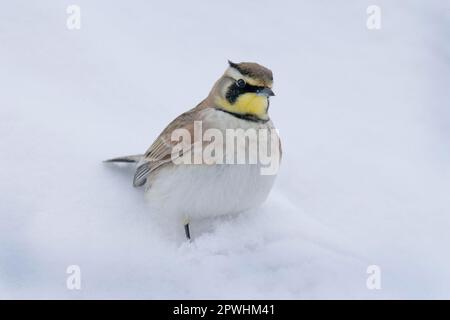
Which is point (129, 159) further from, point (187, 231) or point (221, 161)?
point (221, 161)

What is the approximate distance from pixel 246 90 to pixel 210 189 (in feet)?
1.77

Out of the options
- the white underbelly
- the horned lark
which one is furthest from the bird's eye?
the white underbelly

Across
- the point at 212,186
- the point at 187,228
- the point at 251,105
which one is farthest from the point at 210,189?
the point at 251,105

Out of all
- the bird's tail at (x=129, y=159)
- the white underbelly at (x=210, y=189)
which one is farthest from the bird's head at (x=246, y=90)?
the bird's tail at (x=129, y=159)

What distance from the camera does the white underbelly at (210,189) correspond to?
3910 millimetres

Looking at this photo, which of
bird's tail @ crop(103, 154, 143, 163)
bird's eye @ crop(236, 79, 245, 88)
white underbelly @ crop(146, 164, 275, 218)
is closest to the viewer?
white underbelly @ crop(146, 164, 275, 218)

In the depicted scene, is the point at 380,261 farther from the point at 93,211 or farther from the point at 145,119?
the point at 145,119

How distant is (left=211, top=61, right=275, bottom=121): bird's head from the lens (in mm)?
3953

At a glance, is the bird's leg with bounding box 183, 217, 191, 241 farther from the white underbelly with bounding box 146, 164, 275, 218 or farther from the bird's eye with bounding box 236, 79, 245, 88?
the bird's eye with bounding box 236, 79, 245, 88

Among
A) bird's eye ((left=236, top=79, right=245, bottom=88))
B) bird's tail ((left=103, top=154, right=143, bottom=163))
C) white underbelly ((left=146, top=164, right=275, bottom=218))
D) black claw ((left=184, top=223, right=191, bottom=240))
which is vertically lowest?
black claw ((left=184, top=223, right=191, bottom=240))

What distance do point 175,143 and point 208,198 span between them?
37 cm

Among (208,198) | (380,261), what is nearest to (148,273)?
(208,198)

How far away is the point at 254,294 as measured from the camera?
372 cm

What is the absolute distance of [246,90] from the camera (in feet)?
13.3
